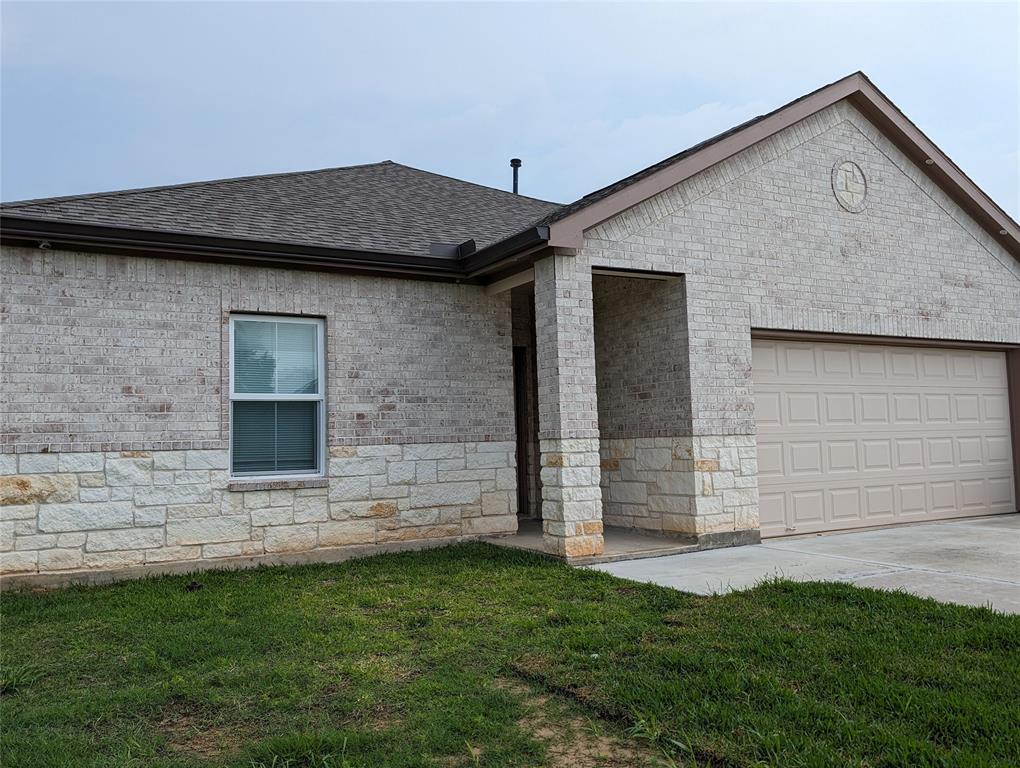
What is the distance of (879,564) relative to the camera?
7.61 meters

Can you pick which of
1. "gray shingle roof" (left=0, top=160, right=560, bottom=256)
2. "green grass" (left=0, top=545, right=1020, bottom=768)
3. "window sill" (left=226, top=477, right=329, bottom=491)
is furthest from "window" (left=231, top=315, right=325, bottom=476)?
"green grass" (left=0, top=545, right=1020, bottom=768)

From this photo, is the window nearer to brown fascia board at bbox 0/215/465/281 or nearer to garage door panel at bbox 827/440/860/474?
brown fascia board at bbox 0/215/465/281

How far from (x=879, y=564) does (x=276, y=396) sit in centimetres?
638

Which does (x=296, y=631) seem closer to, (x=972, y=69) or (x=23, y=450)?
(x=23, y=450)

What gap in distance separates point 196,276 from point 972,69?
42.1ft

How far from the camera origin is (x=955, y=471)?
38.1 feet

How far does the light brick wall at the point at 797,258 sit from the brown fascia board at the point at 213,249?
2107mm

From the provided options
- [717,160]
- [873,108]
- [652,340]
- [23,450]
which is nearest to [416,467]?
[652,340]

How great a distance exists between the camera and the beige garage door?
1006 cm

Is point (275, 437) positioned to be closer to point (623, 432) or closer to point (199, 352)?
point (199, 352)

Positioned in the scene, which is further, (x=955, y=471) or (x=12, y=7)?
(x=955, y=471)

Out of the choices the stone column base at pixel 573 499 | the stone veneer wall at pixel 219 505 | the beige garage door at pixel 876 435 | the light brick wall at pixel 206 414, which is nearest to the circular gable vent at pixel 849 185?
the beige garage door at pixel 876 435

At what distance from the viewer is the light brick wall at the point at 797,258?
9258 mm

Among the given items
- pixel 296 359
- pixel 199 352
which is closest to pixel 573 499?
pixel 296 359
